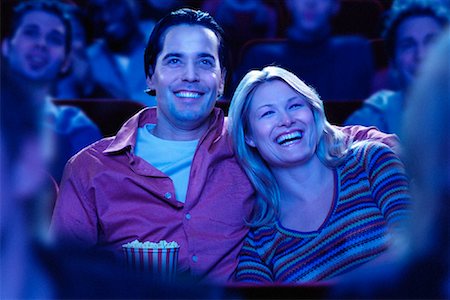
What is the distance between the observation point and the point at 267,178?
116 cm

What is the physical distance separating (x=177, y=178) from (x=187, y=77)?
0.20 meters

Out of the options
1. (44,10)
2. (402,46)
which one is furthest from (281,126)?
(44,10)

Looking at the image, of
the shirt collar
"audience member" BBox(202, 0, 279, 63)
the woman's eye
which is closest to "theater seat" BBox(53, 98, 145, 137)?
the shirt collar

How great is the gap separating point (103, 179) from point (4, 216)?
2.42 feet

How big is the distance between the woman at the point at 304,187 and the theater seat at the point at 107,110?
1.64 feet

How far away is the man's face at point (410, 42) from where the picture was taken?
67.7 inches

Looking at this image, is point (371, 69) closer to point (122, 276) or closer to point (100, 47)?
point (100, 47)

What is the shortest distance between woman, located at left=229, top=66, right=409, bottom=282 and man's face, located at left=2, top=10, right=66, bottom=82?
800 mm

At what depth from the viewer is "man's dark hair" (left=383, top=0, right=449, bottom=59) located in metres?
1.75

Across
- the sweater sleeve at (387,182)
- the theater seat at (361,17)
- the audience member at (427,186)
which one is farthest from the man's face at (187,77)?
the theater seat at (361,17)

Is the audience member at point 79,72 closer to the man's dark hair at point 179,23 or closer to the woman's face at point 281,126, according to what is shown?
the man's dark hair at point 179,23

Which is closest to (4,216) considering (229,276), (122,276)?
(122,276)

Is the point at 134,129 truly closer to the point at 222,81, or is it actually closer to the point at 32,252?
the point at 222,81

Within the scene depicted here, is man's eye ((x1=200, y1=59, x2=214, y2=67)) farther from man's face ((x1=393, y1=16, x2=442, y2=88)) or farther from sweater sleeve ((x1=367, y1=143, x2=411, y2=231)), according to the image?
man's face ((x1=393, y1=16, x2=442, y2=88))
